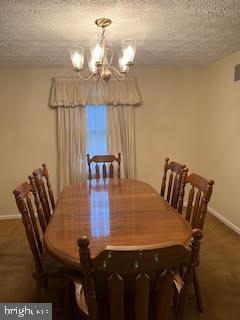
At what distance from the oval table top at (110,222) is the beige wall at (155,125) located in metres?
1.86

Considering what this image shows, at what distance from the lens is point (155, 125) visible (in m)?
4.66

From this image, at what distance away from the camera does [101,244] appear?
5.20 ft

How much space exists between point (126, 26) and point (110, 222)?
5.62 ft

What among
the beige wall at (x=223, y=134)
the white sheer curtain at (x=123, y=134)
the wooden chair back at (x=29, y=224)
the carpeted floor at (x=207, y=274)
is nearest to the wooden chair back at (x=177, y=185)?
the carpeted floor at (x=207, y=274)

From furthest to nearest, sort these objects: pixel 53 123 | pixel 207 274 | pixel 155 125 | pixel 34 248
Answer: pixel 155 125 → pixel 53 123 → pixel 207 274 → pixel 34 248

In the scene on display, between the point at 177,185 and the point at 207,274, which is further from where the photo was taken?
the point at 207,274

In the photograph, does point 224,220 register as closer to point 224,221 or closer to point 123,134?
point 224,221

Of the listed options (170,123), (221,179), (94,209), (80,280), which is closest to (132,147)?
(170,123)

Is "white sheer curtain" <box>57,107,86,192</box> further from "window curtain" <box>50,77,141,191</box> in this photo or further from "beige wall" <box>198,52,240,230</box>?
"beige wall" <box>198,52,240,230</box>

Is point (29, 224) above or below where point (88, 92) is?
below

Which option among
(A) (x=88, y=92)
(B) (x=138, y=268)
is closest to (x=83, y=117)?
(A) (x=88, y=92)

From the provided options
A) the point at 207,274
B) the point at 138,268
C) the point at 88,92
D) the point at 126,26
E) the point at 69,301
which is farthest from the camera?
the point at 88,92

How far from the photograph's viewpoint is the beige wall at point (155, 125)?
4.28 meters

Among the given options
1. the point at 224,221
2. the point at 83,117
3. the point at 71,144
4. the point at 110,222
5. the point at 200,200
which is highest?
the point at 83,117
